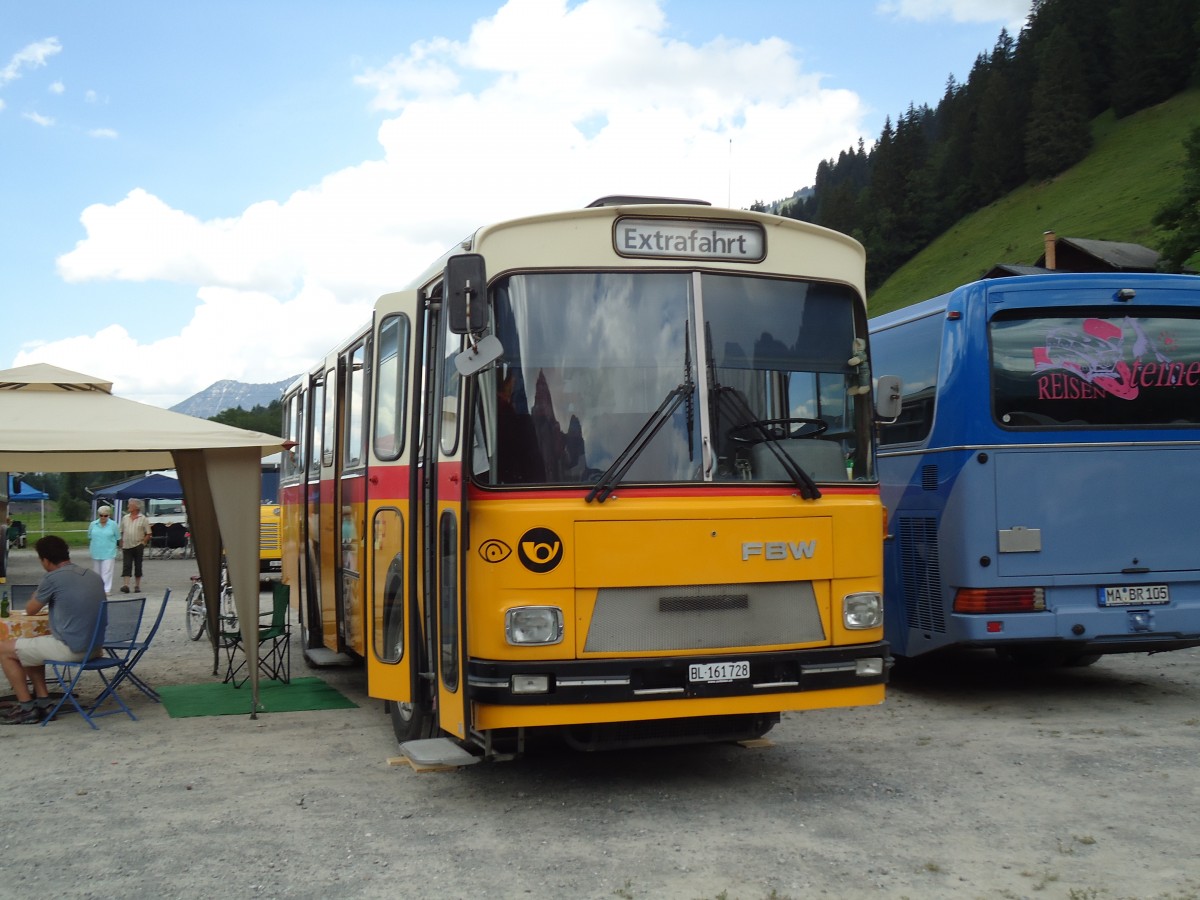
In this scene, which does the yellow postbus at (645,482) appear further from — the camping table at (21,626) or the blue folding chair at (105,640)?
the camping table at (21,626)

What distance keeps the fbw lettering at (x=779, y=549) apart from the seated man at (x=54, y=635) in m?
5.67

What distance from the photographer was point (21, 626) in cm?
1005

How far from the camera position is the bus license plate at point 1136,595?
32.1 ft

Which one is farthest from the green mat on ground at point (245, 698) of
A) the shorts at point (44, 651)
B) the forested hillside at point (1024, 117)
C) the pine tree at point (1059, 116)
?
the pine tree at point (1059, 116)

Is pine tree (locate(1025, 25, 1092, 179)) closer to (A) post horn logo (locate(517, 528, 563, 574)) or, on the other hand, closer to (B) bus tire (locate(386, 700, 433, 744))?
(B) bus tire (locate(386, 700, 433, 744))

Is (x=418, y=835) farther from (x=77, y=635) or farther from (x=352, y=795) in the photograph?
(x=77, y=635)

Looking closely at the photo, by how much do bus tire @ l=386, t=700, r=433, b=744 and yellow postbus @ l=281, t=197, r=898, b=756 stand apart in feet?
2.40

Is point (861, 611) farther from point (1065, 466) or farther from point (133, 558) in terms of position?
point (133, 558)

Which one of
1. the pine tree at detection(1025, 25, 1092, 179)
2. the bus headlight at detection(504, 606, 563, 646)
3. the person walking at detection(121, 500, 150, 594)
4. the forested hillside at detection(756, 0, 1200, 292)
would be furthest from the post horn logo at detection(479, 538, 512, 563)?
the pine tree at detection(1025, 25, 1092, 179)

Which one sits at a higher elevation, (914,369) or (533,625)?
(914,369)

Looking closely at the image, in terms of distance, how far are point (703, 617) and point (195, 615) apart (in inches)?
461

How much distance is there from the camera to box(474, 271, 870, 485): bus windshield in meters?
6.63

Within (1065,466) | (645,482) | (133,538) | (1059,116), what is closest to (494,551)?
(645,482)

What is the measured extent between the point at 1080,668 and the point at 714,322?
24.6ft
